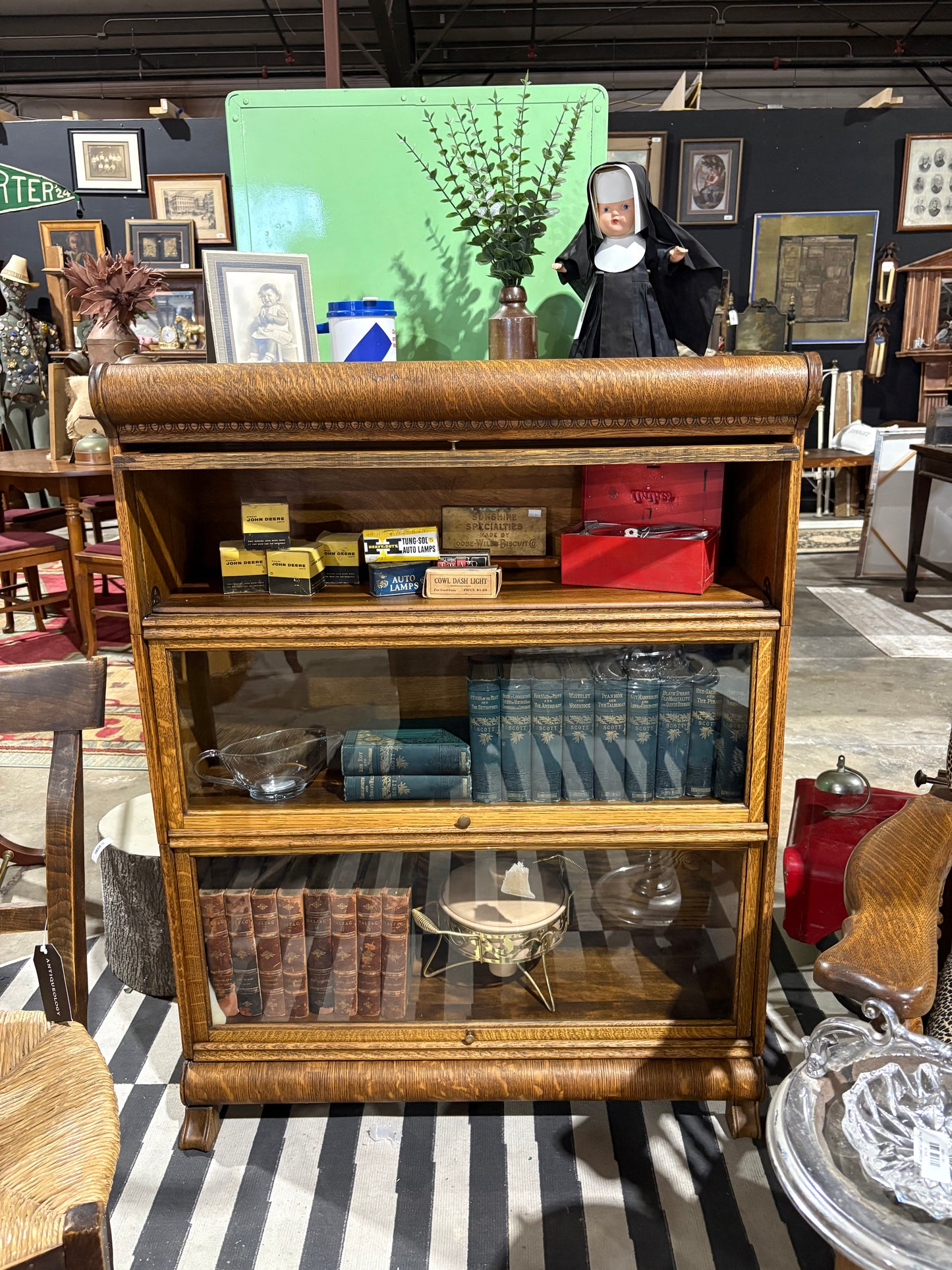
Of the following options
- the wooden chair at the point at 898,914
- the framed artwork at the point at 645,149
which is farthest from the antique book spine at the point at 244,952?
the framed artwork at the point at 645,149

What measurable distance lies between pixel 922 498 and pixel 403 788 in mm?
4785

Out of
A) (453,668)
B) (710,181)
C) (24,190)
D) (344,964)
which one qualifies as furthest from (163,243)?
(344,964)

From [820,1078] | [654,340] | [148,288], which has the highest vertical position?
[148,288]

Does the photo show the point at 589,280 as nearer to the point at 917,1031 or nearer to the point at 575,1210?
the point at 917,1031

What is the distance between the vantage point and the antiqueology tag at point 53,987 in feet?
4.33

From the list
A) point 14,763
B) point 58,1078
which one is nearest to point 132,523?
point 58,1078

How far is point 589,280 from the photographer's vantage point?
6.20ft

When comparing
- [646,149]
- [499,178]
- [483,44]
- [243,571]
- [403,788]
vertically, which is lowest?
[403,788]

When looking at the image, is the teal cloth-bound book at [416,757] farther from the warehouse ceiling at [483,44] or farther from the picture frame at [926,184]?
the picture frame at [926,184]

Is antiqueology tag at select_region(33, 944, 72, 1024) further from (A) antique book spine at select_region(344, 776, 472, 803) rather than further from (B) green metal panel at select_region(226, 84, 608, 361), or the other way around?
(B) green metal panel at select_region(226, 84, 608, 361)

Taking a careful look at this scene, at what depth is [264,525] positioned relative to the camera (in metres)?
1.68

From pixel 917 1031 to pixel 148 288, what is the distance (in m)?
4.20

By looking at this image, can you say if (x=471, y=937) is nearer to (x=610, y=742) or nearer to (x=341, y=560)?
(x=610, y=742)

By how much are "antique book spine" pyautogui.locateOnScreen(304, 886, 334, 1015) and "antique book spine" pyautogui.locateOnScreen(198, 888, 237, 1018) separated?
15cm
